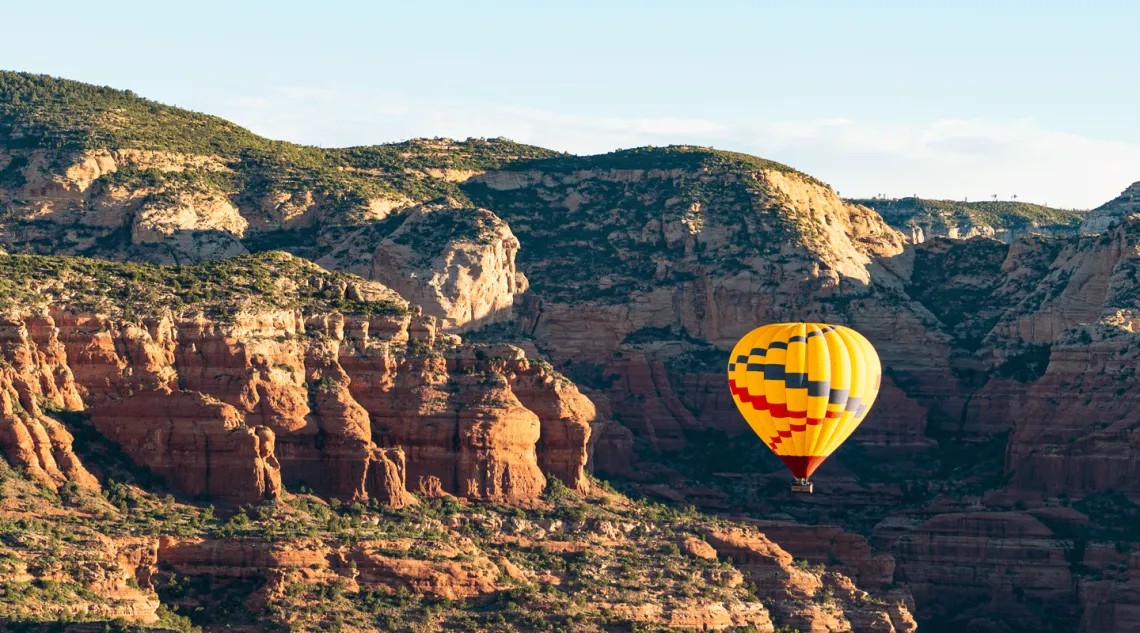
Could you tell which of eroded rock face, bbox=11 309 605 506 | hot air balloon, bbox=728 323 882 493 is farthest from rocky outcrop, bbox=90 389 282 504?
hot air balloon, bbox=728 323 882 493

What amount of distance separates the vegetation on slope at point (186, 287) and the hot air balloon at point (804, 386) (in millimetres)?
22217

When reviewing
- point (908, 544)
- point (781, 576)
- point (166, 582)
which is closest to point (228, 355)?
point (166, 582)

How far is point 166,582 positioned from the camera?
6068 inches

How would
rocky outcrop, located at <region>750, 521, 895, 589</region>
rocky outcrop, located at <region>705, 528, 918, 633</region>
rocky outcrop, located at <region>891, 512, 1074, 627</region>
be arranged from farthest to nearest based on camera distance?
rocky outcrop, located at <region>891, 512, 1074, 627</region> < rocky outcrop, located at <region>750, 521, 895, 589</region> < rocky outcrop, located at <region>705, 528, 918, 633</region>

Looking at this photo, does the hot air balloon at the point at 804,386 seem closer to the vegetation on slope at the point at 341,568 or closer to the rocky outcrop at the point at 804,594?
the vegetation on slope at the point at 341,568

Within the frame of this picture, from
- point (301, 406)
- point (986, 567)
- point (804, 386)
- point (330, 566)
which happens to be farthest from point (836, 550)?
point (330, 566)

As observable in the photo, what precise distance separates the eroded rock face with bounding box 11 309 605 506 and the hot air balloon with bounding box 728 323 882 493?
15764 mm

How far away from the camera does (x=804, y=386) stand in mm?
158375

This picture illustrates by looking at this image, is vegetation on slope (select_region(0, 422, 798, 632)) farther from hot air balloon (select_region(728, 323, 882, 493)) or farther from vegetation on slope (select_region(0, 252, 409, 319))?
hot air balloon (select_region(728, 323, 882, 493))

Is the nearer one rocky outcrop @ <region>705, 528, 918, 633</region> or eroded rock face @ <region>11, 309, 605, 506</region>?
eroded rock face @ <region>11, 309, 605, 506</region>

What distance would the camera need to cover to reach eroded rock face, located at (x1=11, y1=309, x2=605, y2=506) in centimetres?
16250

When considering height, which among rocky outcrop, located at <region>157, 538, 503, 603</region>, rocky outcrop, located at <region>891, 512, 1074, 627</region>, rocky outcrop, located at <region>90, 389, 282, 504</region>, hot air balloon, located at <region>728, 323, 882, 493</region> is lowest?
rocky outcrop, located at <region>891, 512, 1074, 627</region>

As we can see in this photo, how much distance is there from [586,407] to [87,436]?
29886 mm

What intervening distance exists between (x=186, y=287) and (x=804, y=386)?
30667 mm
